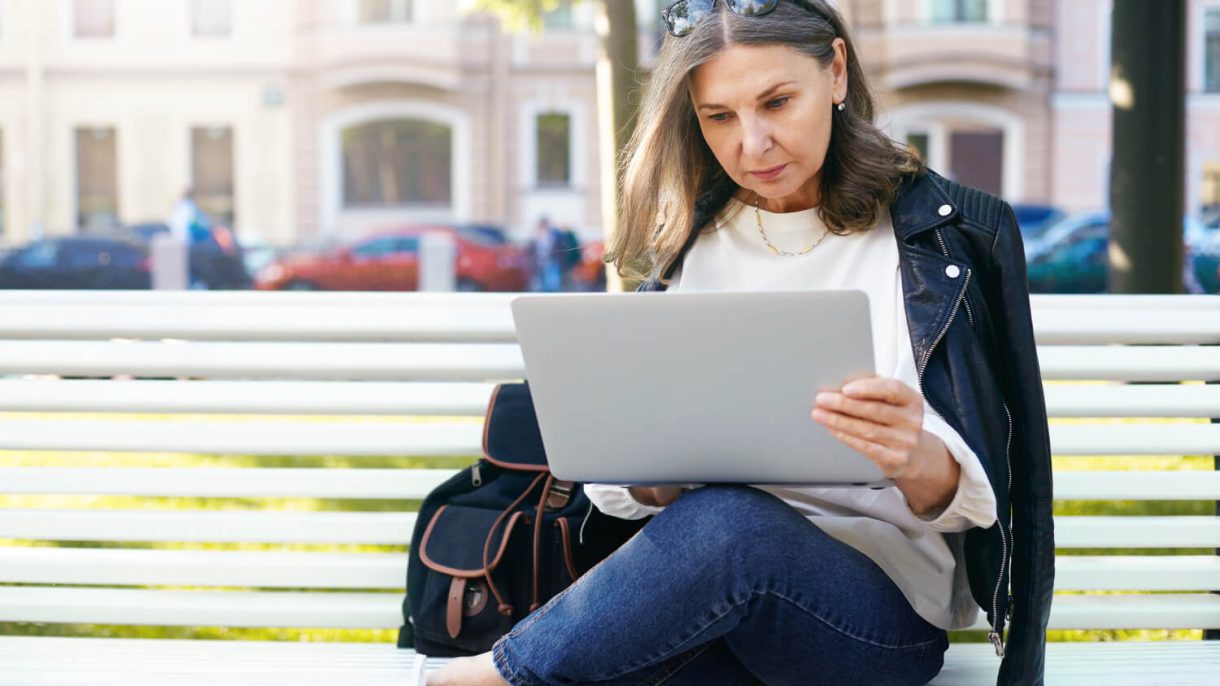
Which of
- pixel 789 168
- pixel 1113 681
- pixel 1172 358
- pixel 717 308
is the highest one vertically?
pixel 789 168

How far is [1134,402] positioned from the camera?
226 cm

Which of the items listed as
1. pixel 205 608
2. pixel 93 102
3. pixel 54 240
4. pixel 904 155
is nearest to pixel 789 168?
pixel 904 155

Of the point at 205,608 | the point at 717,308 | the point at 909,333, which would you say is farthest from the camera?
the point at 205,608

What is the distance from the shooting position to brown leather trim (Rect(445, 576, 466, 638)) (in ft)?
6.53

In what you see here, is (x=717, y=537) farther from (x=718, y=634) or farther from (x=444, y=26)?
(x=444, y=26)

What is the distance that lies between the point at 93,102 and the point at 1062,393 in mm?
21504

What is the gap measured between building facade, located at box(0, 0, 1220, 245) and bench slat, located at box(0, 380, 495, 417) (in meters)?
18.9

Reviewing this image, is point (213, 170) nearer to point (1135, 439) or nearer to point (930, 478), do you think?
point (1135, 439)

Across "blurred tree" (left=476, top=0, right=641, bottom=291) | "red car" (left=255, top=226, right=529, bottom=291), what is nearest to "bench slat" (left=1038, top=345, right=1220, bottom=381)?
"blurred tree" (left=476, top=0, right=641, bottom=291)

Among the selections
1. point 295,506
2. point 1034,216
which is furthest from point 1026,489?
point 1034,216

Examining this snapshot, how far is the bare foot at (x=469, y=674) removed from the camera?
5.94 ft

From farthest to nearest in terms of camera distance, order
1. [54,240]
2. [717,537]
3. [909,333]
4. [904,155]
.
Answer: [54,240] < [904,155] < [909,333] < [717,537]

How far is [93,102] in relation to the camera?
2142cm

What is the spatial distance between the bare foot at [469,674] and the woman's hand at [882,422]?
0.60 metres
